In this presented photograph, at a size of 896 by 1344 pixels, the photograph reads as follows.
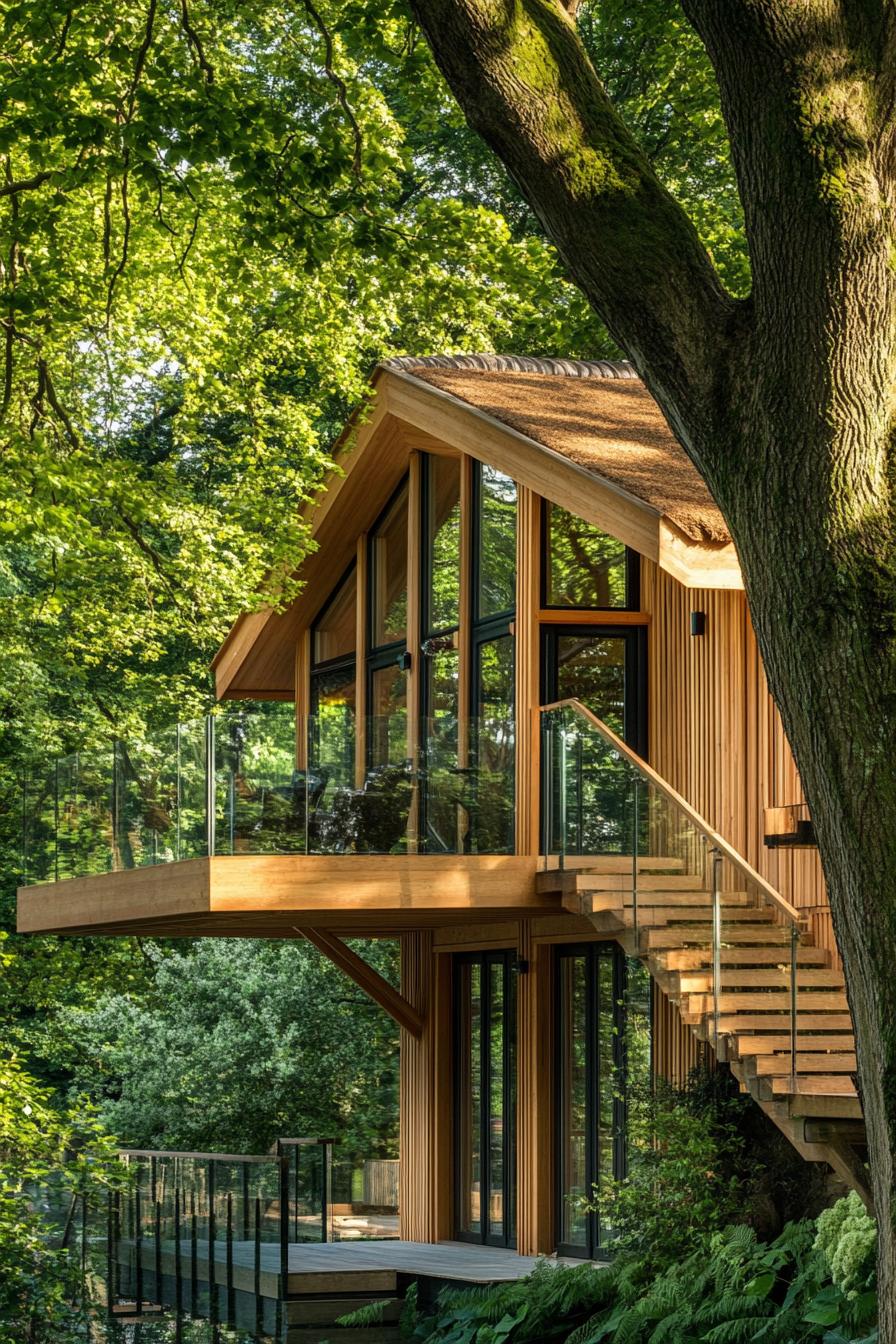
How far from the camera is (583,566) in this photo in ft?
51.3

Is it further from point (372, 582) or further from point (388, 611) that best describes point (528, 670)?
point (372, 582)

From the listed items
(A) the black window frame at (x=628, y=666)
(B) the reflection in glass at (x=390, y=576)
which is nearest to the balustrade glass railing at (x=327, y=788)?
(A) the black window frame at (x=628, y=666)

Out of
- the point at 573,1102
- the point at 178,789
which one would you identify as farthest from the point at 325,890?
the point at 573,1102

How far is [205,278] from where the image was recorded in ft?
63.7

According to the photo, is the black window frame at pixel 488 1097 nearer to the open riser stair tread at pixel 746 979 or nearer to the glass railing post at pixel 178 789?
the open riser stair tread at pixel 746 979

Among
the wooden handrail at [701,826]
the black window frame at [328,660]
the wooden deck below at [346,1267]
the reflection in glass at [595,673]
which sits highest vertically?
the black window frame at [328,660]

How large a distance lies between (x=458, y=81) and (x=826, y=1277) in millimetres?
7434

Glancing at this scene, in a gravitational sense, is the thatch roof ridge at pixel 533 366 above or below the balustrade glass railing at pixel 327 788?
above

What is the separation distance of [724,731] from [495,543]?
10.6ft

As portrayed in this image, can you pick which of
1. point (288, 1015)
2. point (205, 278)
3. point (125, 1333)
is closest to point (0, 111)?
point (205, 278)

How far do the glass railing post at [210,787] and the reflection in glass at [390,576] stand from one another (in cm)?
435

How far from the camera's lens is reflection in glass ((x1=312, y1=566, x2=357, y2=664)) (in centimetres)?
1978

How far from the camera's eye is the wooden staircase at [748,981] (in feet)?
35.0

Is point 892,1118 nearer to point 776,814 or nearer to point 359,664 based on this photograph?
point 776,814
